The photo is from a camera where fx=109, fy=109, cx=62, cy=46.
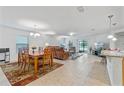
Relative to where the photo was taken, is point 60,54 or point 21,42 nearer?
point 21,42

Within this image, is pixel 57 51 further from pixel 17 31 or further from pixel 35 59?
pixel 35 59

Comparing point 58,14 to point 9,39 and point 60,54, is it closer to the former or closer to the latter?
point 9,39

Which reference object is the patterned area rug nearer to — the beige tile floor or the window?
the beige tile floor

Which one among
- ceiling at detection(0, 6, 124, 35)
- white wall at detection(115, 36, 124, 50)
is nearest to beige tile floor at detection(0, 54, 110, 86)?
ceiling at detection(0, 6, 124, 35)

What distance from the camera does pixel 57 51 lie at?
8617 millimetres

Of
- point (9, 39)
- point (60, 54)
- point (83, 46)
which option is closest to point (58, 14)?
point (9, 39)

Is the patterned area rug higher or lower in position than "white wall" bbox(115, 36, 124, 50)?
lower

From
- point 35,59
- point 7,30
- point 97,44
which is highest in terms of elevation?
point 7,30

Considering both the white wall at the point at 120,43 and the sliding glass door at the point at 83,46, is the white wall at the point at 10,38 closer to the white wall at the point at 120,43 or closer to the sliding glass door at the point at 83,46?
the white wall at the point at 120,43

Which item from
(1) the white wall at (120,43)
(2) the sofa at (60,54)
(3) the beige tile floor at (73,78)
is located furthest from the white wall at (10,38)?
(1) the white wall at (120,43)
